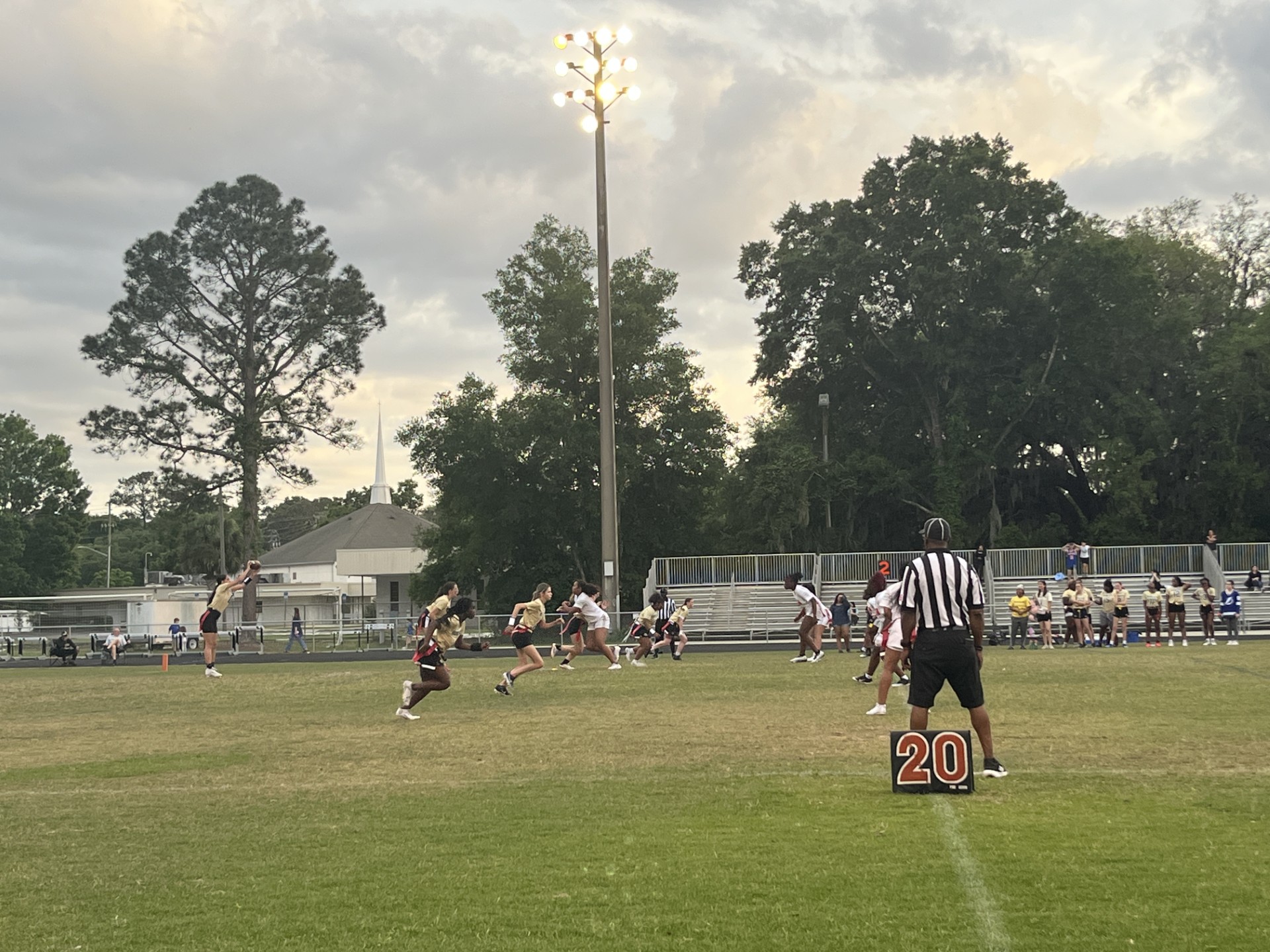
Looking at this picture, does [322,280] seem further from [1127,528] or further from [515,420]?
[1127,528]

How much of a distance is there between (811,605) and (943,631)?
17.6m

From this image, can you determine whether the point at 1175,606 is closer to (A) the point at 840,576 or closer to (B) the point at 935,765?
(A) the point at 840,576

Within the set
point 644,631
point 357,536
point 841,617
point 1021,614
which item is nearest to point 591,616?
point 644,631

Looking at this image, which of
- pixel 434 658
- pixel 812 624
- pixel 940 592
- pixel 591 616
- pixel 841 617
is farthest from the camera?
pixel 841 617

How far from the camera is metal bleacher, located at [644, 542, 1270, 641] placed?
139 feet

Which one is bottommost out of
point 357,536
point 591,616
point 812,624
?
point 812,624

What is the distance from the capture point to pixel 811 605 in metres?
27.1

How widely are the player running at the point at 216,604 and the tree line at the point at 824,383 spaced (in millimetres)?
27735

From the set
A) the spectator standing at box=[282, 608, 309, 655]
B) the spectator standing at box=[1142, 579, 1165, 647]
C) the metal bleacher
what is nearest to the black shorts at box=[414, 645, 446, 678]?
the spectator standing at box=[1142, 579, 1165, 647]

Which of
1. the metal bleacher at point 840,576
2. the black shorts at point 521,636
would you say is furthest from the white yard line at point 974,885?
the metal bleacher at point 840,576

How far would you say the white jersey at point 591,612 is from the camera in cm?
2416

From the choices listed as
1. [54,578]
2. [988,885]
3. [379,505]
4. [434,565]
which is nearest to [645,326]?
[434,565]

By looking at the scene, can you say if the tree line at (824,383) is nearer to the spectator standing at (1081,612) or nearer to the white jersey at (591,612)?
the spectator standing at (1081,612)

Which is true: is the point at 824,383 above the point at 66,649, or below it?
above
